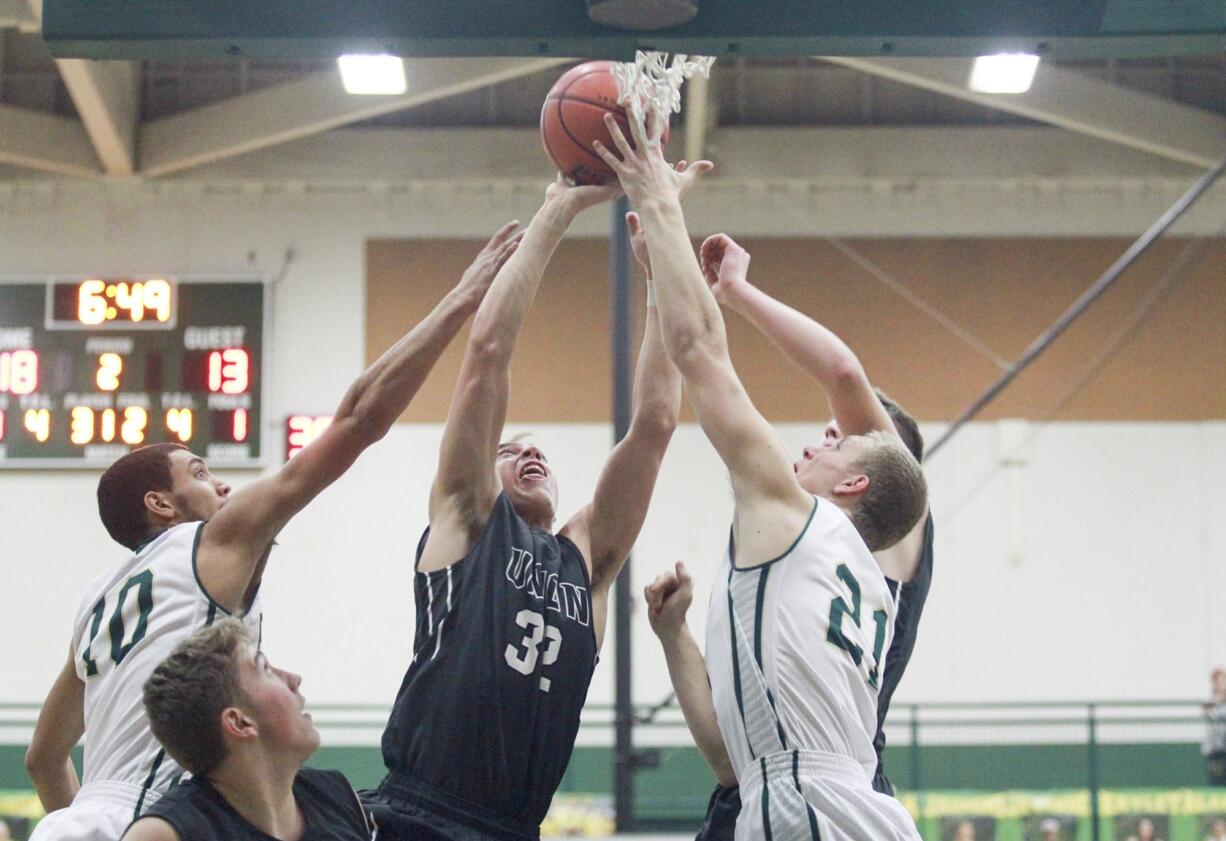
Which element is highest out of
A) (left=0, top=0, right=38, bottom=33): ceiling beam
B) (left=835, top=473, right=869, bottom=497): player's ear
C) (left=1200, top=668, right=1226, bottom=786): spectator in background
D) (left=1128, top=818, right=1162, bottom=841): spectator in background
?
(left=0, top=0, right=38, bottom=33): ceiling beam

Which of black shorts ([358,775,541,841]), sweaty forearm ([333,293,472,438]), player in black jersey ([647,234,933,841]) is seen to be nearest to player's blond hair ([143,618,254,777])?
black shorts ([358,775,541,841])

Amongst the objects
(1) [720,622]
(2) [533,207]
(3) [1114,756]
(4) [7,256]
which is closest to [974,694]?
(3) [1114,756]

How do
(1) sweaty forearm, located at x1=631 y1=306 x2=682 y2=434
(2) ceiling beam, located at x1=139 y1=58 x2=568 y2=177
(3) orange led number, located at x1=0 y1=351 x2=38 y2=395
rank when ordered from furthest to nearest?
(3) orange led number, located at x1=0 y1=351 x2=38 y2=395
(2) ceiling beam, located at x1=139 y1=58 x2=568 y2=177
(1) sweaty forearm, located at x1=631 y1=306 x2=682 y2=434

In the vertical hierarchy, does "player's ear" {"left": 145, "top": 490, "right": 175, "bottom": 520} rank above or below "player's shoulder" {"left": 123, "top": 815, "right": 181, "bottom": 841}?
above

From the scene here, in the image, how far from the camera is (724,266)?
433 cm

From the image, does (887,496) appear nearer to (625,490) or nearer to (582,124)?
(625,490)

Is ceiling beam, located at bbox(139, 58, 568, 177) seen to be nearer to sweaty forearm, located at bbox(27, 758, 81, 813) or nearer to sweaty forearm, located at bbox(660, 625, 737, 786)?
sweaty forearm, located at bbox(27, 758, 81, 813)

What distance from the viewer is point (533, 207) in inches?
553

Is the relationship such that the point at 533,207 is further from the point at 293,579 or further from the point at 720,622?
the point at 720,622

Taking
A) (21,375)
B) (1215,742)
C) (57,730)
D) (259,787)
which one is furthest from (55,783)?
(1215,742)

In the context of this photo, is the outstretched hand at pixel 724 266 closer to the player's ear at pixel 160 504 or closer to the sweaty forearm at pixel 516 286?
the sweaty forearm at pixel 516 286

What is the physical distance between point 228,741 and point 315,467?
71 cm

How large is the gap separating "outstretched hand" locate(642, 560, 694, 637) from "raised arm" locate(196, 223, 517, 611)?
0.85 m

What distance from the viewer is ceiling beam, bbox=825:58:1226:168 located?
1336 centimetres
